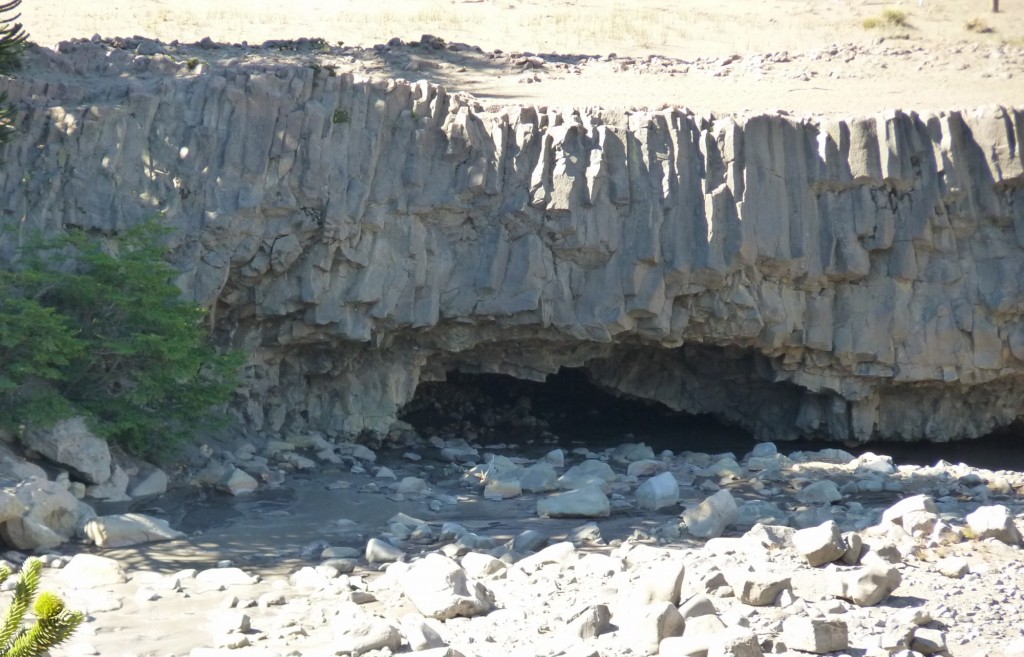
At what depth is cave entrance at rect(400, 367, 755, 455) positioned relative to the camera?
17.6 meters

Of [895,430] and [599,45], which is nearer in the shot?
[895,430]

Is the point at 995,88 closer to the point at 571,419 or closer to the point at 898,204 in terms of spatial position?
the point at 898,204

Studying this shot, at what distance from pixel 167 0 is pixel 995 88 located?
18.7m

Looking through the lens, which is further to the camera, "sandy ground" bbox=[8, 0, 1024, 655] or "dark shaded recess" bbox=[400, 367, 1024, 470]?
"dark shaded recess" bbox=[400, 367, 1024, 470]

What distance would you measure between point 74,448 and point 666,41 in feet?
56.8

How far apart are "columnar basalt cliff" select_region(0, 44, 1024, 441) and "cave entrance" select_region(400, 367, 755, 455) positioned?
5.43 ft

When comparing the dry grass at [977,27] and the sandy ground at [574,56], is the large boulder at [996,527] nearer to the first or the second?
the sandy ground at [574,56]

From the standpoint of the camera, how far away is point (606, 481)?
43.1 ft

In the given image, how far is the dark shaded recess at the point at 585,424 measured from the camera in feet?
57.2

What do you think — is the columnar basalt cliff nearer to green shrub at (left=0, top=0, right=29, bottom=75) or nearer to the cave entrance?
green shrub at (left=0, top=0, right=29, bottom=75)

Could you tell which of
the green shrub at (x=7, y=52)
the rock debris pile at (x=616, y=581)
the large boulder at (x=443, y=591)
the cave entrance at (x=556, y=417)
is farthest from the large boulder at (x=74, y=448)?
the cave entrance at (x=556, y=417)

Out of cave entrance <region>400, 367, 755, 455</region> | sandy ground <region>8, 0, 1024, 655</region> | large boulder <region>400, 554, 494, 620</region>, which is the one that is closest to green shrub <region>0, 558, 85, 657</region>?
sandy ground <region>8, 0, 1024, 655</region>

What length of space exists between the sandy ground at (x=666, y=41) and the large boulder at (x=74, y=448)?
25.6 ft

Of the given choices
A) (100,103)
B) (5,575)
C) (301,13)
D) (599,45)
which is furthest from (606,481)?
(301,13)
